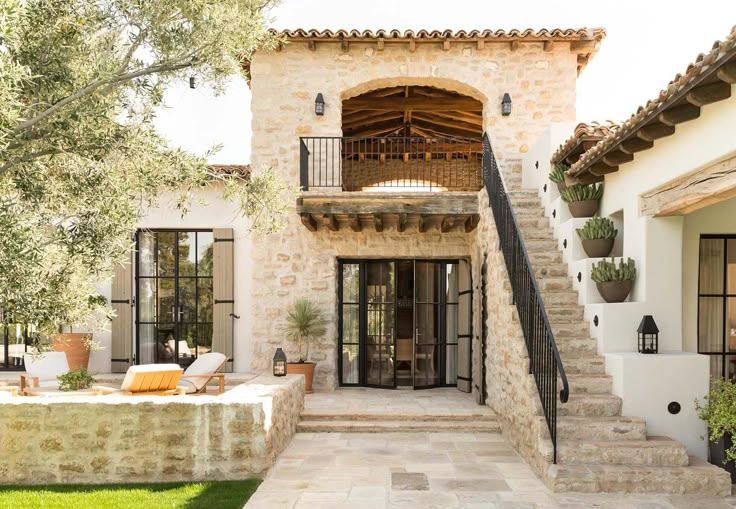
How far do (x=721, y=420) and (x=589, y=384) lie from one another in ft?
3.78

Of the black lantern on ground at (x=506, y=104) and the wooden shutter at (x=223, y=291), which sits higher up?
the black lantern on ground at (x=506, y=104)

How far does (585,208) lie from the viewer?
6852 millimetres

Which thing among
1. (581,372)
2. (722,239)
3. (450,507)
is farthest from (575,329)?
(450,507)

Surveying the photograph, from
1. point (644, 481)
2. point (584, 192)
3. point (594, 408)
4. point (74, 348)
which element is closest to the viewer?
point (644, 481)

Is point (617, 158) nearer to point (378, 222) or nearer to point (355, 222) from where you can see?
point (378, 222)

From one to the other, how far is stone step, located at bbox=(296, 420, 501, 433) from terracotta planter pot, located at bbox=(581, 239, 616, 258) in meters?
2.39

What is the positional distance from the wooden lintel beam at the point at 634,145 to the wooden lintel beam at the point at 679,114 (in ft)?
2.00

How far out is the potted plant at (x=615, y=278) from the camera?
5777 mm

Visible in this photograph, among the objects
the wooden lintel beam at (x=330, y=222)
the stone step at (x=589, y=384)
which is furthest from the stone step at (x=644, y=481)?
the wooden lintel beam at (x=330, y=222)

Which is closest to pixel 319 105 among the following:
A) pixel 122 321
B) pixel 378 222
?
pixel 378 222

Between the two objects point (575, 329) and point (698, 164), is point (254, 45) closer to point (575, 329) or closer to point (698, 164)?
point (698, 164)

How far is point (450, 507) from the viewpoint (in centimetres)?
438

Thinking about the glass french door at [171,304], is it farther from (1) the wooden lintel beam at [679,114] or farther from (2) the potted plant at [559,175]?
(1) the wooden lintel beam at [679,114]

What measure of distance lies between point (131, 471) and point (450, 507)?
2.82 m
